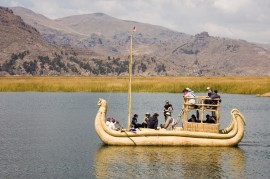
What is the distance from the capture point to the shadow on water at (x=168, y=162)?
88.1 ft

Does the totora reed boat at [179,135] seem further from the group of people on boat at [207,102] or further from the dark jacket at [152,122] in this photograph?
the dark jacket at [152,122]

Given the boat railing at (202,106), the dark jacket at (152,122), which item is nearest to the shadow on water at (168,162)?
the dark jacket at (152,122)

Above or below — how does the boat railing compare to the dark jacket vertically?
above

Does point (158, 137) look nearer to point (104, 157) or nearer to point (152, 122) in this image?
point (152, 122)

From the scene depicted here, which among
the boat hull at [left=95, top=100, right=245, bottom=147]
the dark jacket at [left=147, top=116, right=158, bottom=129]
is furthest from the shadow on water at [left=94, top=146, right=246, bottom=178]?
the dark jacket at [left=147, top=116, right=158, bottom=129]

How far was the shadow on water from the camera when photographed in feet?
88.1

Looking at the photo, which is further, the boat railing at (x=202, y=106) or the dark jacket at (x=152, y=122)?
the dark jacket at (x=152, y=122)

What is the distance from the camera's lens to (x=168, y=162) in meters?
29.5

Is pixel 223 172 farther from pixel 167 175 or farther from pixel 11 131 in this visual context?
pixel 11 131

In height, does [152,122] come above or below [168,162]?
above

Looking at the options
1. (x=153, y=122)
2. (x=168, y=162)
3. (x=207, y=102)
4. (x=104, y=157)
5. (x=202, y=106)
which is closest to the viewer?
(x=168, y=162)

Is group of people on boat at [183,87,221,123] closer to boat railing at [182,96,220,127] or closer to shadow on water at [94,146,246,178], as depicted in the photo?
boat railing at [182,96,220,127]

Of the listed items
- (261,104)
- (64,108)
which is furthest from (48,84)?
(261,104)

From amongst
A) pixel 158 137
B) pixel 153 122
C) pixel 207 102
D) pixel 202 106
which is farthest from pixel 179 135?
pixel 207 102
